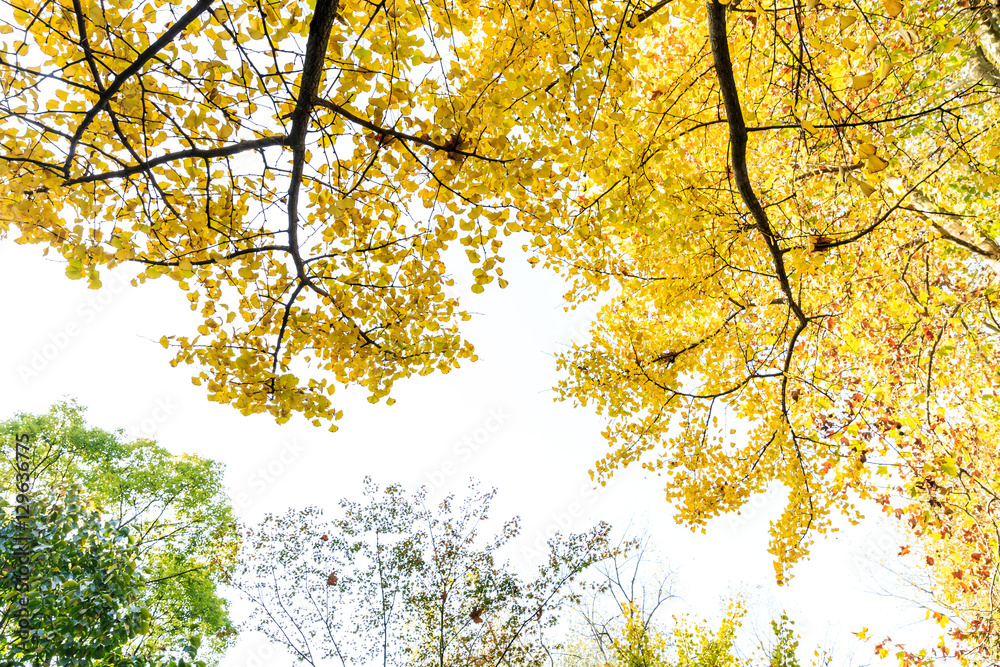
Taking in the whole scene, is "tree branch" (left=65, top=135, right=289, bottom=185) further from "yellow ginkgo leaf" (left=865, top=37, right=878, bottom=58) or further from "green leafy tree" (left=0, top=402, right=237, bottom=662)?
"green leafy tree" (left=0, top=402, right=237, bottom=662)

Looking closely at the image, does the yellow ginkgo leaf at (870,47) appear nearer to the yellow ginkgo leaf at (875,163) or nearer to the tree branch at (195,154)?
the yellow ginkgo leaf at (875,163)

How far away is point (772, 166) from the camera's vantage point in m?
5.50

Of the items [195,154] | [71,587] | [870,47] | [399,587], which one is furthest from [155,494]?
[870,47]

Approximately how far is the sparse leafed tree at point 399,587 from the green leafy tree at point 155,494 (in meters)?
3.55

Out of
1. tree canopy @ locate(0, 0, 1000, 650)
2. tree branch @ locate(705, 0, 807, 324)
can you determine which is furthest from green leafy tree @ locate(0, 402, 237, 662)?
tree branch @ locate(705, 0, 807, 324)

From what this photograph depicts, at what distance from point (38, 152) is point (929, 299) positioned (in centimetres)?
667

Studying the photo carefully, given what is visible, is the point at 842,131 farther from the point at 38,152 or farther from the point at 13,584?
the point at 13,584

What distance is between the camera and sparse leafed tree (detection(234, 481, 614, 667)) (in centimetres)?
682

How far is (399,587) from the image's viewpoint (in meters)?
7.05

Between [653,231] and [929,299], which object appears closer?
[653,231]

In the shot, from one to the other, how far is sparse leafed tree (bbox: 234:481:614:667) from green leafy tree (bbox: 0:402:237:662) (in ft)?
11.6

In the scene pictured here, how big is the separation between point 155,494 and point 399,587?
280 inches

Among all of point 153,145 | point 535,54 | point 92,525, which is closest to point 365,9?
point 535,54

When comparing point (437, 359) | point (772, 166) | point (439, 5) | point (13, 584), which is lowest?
point (13, 584)
